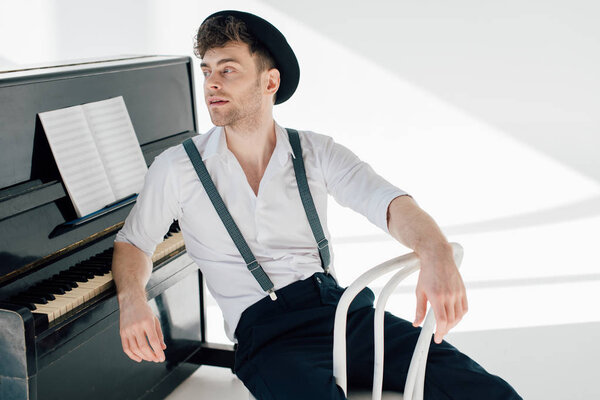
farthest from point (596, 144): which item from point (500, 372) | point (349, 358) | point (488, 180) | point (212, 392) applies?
point (349, 358)

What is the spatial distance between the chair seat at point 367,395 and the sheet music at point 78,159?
995 millimetres

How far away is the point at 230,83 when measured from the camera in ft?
5.97

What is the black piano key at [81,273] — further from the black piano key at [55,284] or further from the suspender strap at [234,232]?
the suspender strap at [234,232]

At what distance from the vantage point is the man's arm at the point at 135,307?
1.56 meters

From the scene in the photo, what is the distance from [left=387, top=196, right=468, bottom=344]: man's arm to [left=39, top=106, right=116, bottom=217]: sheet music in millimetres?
1004

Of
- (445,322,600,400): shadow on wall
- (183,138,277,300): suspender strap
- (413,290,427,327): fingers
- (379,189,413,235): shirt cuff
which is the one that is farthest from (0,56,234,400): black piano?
(445,322,600,400): shadow on wall

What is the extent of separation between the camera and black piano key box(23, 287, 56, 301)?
Result: 1.74m

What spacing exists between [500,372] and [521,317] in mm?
598

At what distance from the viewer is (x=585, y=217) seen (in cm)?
500

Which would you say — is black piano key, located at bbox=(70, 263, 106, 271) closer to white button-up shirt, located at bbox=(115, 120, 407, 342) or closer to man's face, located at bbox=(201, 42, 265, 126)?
white button-up shirt, located at bbox=(115, 120, 407, 342)

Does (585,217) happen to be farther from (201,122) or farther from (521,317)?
(201,122)

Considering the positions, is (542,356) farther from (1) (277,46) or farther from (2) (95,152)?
(2) (95,152)

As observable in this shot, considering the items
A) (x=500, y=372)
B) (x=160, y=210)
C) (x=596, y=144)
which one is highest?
(x=160, y=210)

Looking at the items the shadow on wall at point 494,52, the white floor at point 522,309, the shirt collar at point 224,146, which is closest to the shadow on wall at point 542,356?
the white floor at point 522,309
